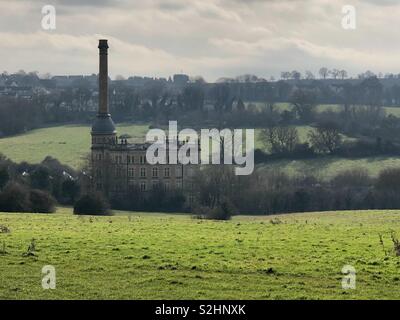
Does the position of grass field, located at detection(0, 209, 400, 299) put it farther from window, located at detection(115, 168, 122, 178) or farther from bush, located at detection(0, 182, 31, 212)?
window, located at detection(115, 168, 122, 178)

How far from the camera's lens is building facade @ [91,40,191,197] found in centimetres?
7888

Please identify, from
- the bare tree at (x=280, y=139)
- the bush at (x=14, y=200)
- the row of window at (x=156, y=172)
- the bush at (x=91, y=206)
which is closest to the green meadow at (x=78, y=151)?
the bare tree at (x=280, y=139)

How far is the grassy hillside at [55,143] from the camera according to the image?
348ft

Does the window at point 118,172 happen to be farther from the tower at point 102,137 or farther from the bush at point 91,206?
the bush at point 91,206

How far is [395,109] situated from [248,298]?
5836 inches

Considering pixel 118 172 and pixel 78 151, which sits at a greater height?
pixel 118 172

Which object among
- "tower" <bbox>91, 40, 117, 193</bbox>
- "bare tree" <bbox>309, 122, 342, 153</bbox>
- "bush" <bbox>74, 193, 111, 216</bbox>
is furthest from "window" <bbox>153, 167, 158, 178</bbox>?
"bare tree" <bbox>309, 122, 342, 153</bbox>

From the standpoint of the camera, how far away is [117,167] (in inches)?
3275

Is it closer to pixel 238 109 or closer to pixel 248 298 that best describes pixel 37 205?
pixel 248 298

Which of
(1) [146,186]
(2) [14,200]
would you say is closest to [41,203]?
(2) [14,200]

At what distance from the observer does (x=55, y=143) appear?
117m

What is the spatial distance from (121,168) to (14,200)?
31901 millimetres

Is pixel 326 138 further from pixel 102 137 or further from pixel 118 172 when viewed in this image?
pixel 118 172

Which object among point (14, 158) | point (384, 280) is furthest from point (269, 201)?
point (384, 280)
